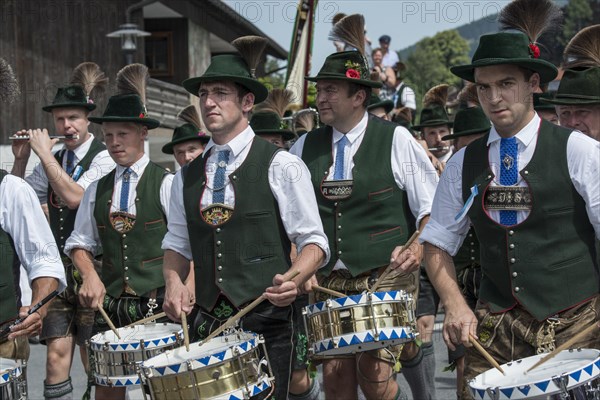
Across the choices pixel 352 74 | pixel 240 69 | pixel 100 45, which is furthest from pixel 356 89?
pixel 100 45

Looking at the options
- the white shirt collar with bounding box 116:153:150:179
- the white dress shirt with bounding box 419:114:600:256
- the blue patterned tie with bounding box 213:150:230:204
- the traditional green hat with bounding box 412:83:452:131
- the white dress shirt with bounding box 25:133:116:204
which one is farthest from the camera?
the traditional green hat with bounding box 412:83:452:131

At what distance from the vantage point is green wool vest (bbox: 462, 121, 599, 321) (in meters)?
4.82

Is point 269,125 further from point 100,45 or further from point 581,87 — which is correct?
point 100,45

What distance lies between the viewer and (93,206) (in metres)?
7.30

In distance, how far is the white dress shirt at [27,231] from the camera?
5492mm

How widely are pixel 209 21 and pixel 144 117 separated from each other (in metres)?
22.5

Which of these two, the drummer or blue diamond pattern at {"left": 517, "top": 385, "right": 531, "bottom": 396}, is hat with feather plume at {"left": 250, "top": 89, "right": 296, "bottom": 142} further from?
blue diamond pattern at {"left": 517, "top": 385, "right": 531, "bottom": 396}

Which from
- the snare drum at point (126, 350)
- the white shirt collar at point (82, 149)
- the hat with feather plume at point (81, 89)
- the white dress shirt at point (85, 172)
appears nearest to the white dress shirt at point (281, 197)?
the snare drum at point (126, 350)

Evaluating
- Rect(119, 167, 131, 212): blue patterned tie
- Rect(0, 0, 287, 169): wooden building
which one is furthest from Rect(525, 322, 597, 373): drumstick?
Rect(0, 0, 287, 169): wooden building

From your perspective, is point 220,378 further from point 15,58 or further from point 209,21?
point 209,21

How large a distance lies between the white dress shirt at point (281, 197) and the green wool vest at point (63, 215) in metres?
2.55

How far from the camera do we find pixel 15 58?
2027 centimetres

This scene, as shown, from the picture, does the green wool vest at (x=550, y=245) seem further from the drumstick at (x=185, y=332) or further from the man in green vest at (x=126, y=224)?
the man in green vest at (x=126, y=224)

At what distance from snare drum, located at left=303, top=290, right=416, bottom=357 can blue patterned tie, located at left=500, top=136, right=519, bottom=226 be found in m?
1.04
